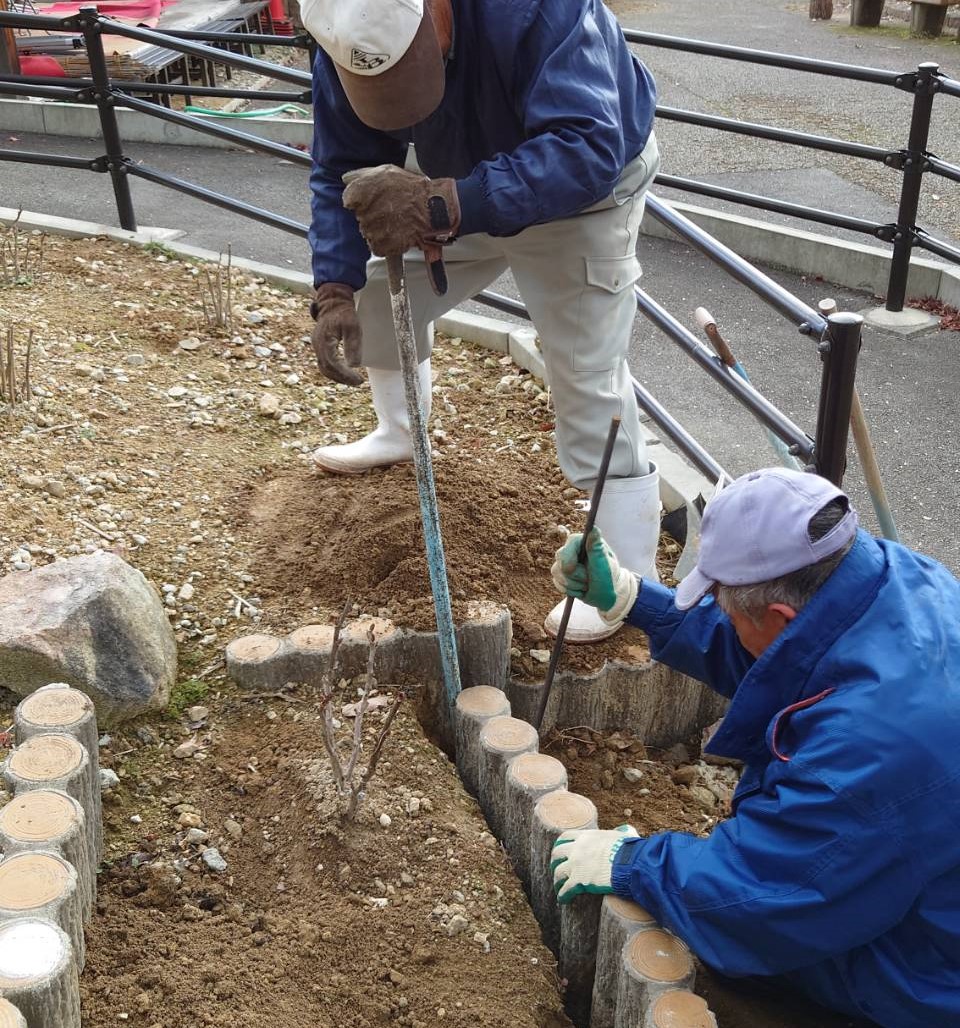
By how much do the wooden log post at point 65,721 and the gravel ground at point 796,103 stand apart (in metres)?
5.89

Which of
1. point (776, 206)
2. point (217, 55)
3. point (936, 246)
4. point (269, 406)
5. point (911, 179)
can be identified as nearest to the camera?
point (269, 406)

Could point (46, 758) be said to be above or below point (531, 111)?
below

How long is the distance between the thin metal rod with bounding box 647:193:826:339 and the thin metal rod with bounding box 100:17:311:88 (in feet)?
6.40

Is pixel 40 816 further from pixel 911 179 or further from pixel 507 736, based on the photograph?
pixel 911 179

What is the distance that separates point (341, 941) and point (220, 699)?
785 mm

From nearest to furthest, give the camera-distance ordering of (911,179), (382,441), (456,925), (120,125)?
(456,925) < (382,441) < (911,179) < (120,125)

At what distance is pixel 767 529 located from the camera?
2004mm

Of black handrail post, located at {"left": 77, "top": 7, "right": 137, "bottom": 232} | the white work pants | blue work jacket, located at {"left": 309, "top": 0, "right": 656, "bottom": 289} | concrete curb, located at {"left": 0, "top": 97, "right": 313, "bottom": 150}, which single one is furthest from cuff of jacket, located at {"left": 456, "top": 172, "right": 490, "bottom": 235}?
concrete curb, located at {"left": 0, "top": 97, "right": 313, "bottom": 150}

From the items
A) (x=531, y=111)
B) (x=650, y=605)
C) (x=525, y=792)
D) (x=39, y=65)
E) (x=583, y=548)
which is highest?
(x=531, y=111)

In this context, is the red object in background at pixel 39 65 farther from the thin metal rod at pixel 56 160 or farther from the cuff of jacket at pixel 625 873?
the cuff of jacket at pixel 625 873

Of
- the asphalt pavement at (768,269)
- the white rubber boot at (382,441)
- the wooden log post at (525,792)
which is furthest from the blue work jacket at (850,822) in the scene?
the asphalt pavement at (768,269)

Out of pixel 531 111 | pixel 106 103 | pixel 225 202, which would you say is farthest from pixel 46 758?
pixel 106 103

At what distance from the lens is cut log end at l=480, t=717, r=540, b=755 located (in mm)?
2662

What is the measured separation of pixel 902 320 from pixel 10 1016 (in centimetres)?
507
